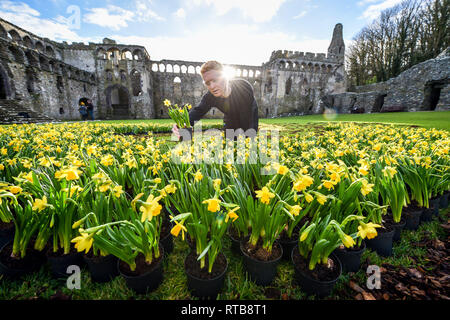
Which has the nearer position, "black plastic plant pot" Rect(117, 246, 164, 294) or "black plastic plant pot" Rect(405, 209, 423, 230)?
"black plastic plant pot" Rect(117, 246, 164, 294)

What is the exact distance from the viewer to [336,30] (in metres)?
37.0

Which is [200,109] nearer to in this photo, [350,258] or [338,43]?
[350,258]

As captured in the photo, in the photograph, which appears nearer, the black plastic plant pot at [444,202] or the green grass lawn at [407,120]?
the black plastic plant pot at [444,202]

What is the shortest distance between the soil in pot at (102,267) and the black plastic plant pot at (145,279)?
13cm

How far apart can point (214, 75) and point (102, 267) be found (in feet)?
11.1

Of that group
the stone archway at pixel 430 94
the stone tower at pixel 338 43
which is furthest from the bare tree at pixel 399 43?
the stone archway at pixel 430 94

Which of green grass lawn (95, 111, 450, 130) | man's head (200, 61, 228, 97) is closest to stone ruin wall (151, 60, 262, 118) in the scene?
green grass lawn (95, 111, 450, 130)

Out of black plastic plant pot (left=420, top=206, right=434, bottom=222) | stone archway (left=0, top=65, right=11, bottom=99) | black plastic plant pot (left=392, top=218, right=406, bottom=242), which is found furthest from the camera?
stone archway (left=0, top=65, right=11, bottom=99)

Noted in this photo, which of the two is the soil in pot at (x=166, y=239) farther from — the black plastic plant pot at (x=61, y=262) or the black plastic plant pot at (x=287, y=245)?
the black plastic plant pot at (x=287, y=245)

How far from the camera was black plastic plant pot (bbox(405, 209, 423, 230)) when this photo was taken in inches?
84.9

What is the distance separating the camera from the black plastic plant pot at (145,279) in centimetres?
141

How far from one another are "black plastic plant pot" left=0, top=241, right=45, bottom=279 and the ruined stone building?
51.5 feet

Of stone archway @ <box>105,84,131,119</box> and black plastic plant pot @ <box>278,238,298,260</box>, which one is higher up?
stone archway @ <box>105,84,131,119</box>
